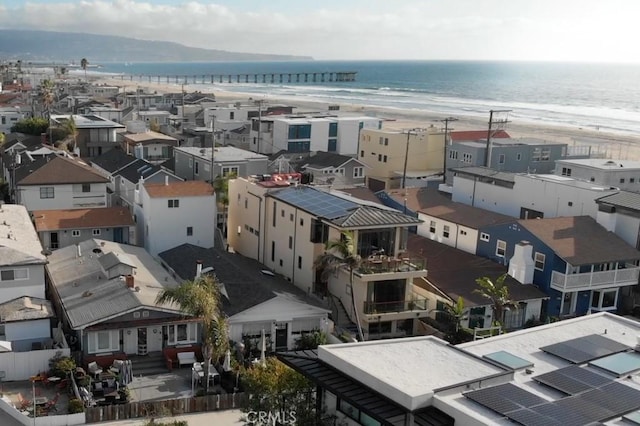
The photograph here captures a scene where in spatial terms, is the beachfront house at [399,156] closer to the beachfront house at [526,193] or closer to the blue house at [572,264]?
the beachfront house at [526,193]

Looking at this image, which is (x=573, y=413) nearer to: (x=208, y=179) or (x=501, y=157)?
(x=208, y=179)

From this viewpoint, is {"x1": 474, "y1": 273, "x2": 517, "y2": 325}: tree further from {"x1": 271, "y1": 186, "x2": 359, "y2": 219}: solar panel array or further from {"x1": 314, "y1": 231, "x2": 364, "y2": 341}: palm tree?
{"x1": 271, "y1": 186, "x2": 359, "y2": 219}: solar panel array

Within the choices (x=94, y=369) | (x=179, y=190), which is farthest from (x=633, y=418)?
(x=179, y=190)

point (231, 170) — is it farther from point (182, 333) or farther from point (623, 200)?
point (623, 200)

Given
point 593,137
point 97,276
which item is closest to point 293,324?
point 97,276

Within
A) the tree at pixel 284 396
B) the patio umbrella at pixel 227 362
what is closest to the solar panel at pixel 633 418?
the tree at pixel 284 396

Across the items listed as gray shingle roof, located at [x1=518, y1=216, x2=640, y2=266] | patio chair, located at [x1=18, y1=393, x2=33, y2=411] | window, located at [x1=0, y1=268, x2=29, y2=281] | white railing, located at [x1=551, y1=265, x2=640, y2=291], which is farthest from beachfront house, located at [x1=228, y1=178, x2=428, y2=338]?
patio chair, located at [x1=18, y1=393, x2=33, y2=411]
